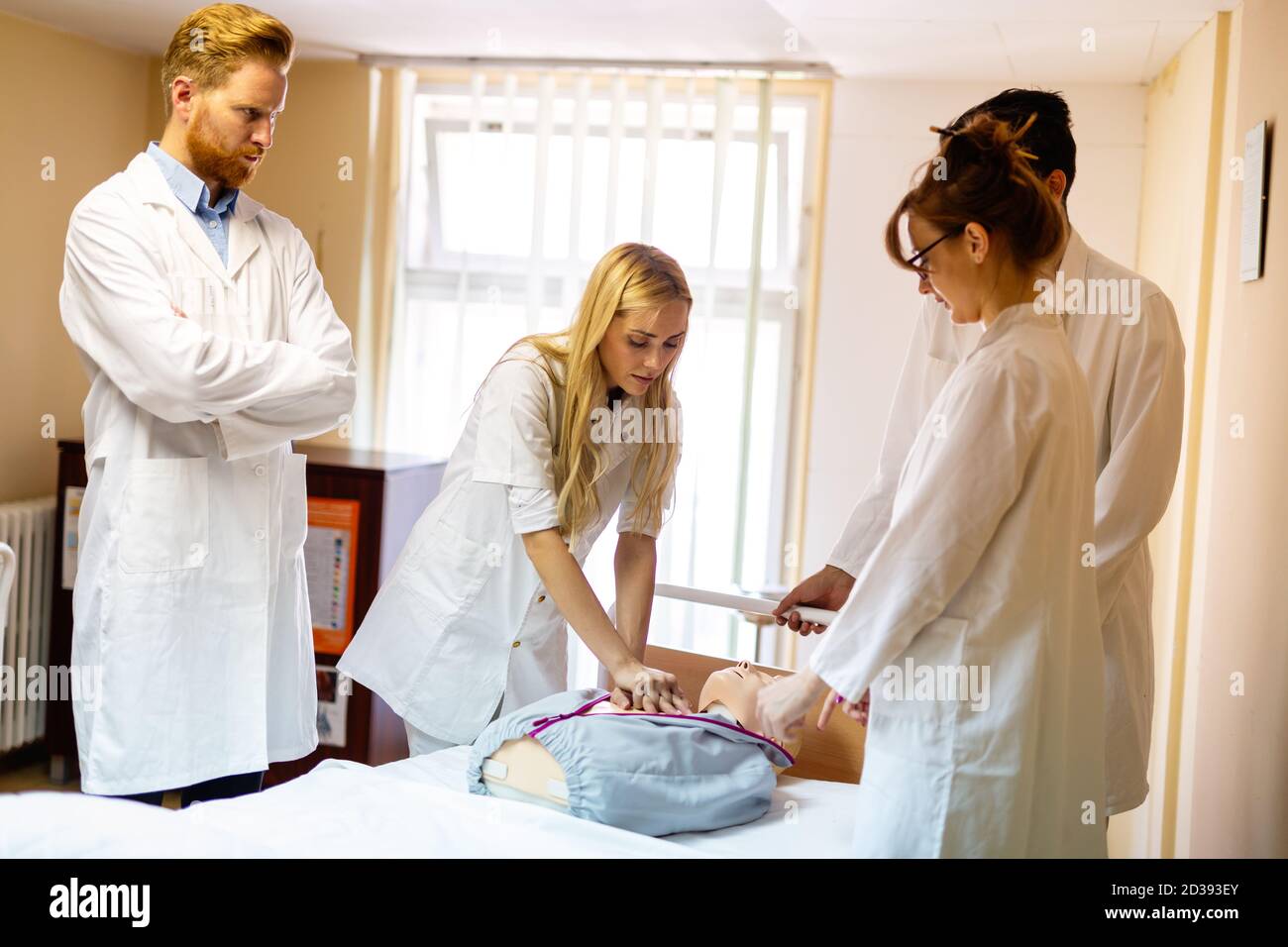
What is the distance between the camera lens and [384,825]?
1.65m

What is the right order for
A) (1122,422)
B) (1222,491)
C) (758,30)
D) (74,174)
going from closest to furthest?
(1122,422) → (1222,491) → (758,30) → (74,174)

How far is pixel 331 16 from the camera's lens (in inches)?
138

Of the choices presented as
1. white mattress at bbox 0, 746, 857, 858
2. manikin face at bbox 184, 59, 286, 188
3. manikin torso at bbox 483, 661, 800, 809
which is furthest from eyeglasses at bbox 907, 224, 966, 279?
manikin face at bbox 184, 59, 286, 188

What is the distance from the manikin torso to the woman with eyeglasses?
371mm

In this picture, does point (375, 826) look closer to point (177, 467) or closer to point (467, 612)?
point (467, 612)

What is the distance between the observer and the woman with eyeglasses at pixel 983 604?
1.38 m

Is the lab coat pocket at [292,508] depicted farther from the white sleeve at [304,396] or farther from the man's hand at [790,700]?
the man's hand at [790,700]

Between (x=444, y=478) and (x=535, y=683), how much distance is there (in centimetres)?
40

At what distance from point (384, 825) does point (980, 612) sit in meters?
0.84

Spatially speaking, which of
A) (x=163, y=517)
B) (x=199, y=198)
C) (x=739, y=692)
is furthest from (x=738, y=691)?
(x=199, y=198)

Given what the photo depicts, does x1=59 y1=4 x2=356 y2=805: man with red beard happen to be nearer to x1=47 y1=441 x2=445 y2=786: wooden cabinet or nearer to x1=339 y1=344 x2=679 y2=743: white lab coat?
x1=339 y1=344 x2=679 y2=743: white lab coat

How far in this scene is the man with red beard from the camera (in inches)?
75.9
